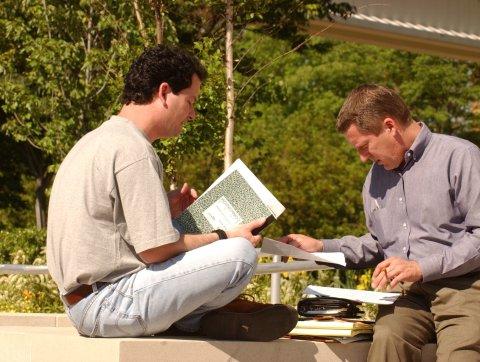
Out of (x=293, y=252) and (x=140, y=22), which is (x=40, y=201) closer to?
(x=140, y=22)

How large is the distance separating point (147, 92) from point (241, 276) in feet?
2.68

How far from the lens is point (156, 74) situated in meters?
4.70

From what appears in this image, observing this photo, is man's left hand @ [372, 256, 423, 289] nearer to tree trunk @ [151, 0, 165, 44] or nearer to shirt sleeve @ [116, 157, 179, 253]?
shirt sleeve @ [116, 157, 179, 253]

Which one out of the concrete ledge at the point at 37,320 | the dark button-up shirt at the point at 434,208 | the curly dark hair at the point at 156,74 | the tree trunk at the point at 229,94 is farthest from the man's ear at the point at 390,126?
the tree trunk at the point at 229,94

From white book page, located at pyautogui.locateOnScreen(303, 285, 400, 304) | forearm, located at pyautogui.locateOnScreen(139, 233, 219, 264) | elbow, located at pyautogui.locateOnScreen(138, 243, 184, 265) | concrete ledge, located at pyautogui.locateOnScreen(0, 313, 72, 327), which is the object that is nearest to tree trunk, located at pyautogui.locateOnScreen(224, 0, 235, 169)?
concrete ledge, located at pyautogui.locateOnScreen(0, 313, 72, 327)

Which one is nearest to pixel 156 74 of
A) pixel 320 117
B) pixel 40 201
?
pixel 40 201

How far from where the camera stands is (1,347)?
5.00 m

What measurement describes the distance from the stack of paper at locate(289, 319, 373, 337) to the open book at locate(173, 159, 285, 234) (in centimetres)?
74

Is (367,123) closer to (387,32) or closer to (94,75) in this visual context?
(94,75)

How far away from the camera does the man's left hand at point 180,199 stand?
5.05 m

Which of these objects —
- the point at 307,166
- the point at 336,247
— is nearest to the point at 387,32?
the point at 307,166

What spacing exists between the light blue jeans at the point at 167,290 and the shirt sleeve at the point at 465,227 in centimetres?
84

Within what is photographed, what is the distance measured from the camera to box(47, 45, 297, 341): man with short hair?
4.41m

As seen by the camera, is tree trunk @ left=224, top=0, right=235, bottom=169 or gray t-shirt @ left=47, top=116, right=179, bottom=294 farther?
tree trunk @ left=224, top=0, right=235, bottom=169
